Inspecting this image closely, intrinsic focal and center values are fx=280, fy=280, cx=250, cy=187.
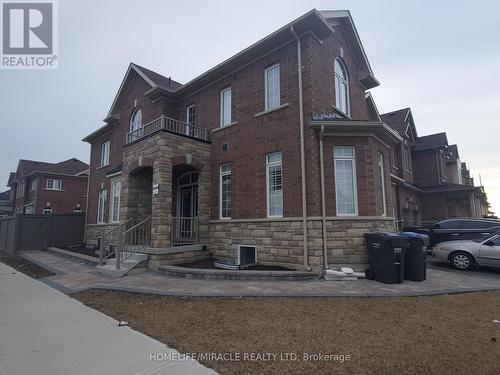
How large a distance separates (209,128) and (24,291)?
8.16m

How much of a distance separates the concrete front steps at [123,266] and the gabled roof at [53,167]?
2807 centimetres

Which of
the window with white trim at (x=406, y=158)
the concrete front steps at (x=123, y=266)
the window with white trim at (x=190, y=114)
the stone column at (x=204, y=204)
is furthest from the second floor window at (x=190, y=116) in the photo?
the window with white trim at (x=406, y=158)

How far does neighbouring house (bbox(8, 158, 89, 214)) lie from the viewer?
1175 inches

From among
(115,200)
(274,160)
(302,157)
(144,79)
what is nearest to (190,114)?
(144,79)

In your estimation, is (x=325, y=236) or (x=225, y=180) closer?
(x=325, y=236)

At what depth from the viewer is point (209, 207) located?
37.1 ft

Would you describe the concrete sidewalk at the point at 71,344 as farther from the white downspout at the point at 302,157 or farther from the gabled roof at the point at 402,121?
the gabled roof at the point at 402,121

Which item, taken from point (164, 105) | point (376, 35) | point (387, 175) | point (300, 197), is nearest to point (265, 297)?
point (300, 197)

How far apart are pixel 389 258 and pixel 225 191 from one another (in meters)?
6.21

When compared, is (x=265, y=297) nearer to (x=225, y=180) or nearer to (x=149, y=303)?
(x=149, y=303)

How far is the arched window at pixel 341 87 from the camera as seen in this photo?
36.0ft

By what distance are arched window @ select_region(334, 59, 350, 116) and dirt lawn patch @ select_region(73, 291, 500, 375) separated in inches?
298

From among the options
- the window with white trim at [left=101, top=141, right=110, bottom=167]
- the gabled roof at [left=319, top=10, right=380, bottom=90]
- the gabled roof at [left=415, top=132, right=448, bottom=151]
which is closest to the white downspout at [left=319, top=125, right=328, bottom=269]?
the gabled roof at [left=319, top=10, right=380, bottom=90]

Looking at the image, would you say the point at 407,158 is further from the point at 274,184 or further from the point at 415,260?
the point at 274,184
